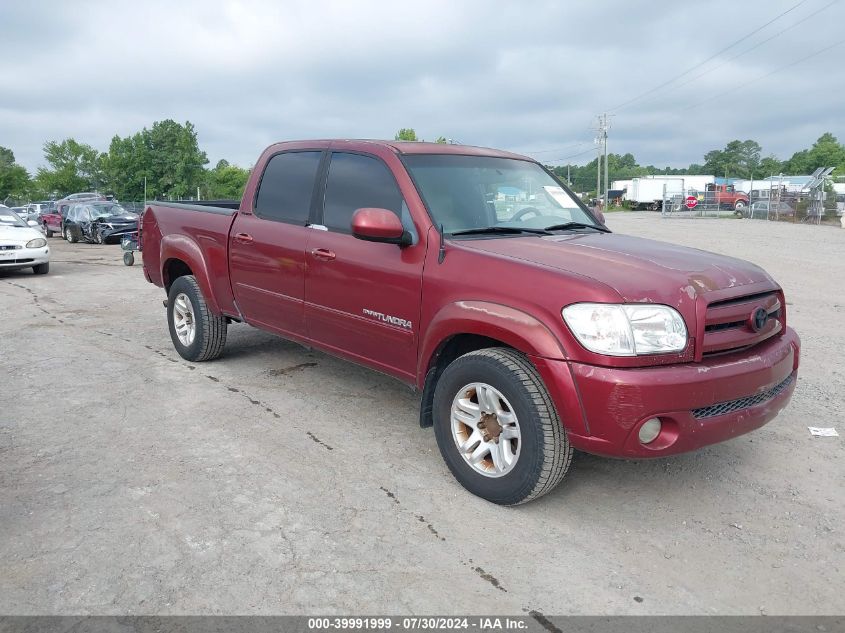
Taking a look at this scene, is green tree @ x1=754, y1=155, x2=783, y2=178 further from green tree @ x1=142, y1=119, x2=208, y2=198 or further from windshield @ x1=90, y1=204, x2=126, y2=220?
windshield @ x1=90, y1=204, x2=126, y2=220

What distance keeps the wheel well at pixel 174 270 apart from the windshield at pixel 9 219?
9450 millimetres

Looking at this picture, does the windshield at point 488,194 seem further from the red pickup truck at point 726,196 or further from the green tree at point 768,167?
the green tree at point 768,167

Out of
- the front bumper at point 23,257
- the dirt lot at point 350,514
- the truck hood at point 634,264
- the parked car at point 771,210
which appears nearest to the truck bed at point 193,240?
the dirt lot at point 350,514

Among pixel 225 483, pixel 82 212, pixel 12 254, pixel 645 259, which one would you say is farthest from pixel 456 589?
pixel 82 212

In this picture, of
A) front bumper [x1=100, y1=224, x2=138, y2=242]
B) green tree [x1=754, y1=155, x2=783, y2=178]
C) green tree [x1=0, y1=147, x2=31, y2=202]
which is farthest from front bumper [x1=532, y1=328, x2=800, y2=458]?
green tree [x1=754, y1=155, x2=783, y2=178]

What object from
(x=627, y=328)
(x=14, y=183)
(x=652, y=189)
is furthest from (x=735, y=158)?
(x=627, y=328)

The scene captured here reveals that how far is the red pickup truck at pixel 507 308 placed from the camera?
10.3ft

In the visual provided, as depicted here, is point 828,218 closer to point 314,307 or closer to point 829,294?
point 829,294

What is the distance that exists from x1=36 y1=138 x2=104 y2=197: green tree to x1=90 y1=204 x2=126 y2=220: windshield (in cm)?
6387

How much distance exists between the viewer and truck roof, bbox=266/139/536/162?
4.50m

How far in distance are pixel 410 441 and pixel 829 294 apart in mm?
8389

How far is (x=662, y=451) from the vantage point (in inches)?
125

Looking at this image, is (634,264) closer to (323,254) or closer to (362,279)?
(362,279)

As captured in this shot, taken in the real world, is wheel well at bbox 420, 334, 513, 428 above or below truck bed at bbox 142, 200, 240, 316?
below
